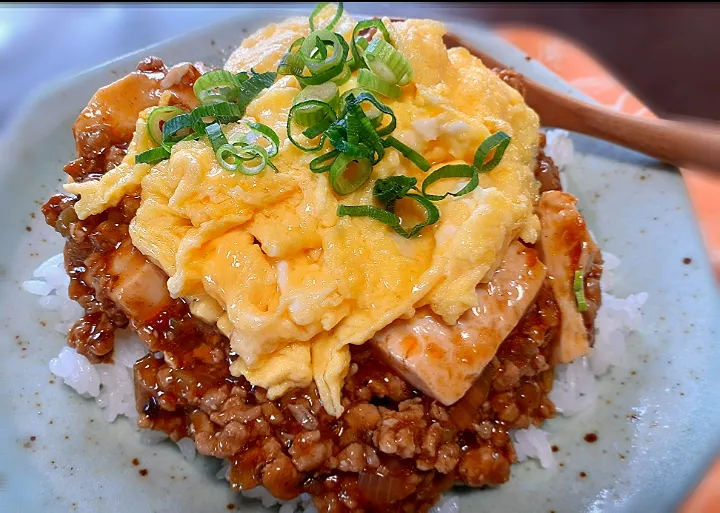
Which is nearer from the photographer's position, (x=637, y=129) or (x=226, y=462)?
(x=226, y=462)

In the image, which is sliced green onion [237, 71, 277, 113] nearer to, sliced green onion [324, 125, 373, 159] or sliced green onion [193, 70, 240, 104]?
sliced green onion [193, 70, 240, 104]

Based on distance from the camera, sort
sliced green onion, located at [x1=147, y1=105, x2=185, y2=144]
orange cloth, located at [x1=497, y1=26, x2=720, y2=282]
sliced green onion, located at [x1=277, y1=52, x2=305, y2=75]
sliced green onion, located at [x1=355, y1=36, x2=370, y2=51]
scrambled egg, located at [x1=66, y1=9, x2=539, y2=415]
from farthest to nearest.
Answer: orange cloth, located at [x1=497, y1=26, x2=720, y2=282] → sliced green onion, located at [x1=355, y1=36, x2=370, y2=51] → sliced green onion, located at [x1=277, y1=52, x2=305, y2=75] → sliced green onion, located at [x1=147, y1=105, x2=185, y2=144] → scrambled egg, located at [x1=66, y1=9, x2=539, y2=415]

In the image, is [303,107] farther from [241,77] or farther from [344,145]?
[241,77]

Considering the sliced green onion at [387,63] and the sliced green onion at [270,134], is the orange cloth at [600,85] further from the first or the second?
the sliced green onion at [270,134]

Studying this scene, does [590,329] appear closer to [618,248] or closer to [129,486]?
[618,248]

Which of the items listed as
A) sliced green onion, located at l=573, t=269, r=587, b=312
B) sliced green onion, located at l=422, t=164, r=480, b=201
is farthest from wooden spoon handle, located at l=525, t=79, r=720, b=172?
sliced green onion, located at l=422, t=164, r=480, b=201

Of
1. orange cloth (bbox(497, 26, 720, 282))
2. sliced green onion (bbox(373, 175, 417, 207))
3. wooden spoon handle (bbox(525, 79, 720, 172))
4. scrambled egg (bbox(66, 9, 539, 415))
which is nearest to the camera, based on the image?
scrambled egg (bbox(66, 9, 539, 415))

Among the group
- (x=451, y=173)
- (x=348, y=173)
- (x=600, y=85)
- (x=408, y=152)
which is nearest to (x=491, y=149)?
(x=451, y=173)
